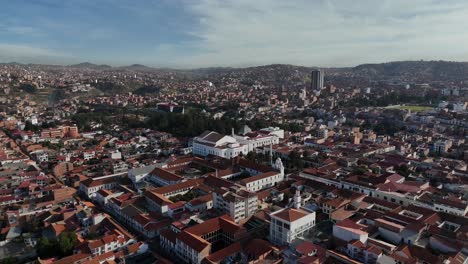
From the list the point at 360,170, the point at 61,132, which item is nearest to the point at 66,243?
the point at 360,170

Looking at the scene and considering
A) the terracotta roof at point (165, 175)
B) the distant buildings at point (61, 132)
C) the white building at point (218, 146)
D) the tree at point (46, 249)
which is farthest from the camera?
the distant buildings at point (61, 132)

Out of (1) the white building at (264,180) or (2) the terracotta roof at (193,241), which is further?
(1) the white building at (264,180)

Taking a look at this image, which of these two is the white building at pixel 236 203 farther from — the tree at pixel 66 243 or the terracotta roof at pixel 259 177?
the tree at pixel 66 243

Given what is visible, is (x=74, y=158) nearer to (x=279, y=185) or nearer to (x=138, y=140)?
(x=138, y=140)

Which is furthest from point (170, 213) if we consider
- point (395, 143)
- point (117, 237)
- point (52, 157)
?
point (395, 143)

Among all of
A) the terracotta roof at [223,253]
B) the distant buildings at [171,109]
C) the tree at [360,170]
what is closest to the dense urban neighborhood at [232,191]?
the terracotta roof at [223,253]

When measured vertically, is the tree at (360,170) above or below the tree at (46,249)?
above

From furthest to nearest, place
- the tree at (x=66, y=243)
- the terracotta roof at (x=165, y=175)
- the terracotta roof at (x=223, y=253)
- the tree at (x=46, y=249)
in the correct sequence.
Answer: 1. the terracotta roof at (x=165, y=175)
2. the tree at (x=46, y=249)
3. the tree at (x=66, y=243)
4. the terracotta roof at (x=223, y=253)

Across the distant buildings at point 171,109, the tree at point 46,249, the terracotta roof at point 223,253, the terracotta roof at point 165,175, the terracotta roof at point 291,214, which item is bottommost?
the tree at point 46,249
